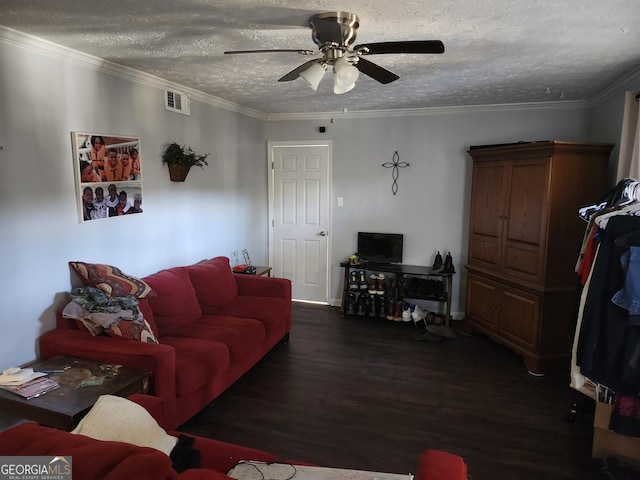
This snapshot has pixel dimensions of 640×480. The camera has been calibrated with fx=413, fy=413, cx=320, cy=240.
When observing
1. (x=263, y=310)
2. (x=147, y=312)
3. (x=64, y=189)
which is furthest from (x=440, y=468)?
(x=64, y=189)

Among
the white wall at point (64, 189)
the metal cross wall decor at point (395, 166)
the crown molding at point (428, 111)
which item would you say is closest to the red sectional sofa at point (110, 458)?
the white wall at point (64, 189)

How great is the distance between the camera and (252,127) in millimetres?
5133

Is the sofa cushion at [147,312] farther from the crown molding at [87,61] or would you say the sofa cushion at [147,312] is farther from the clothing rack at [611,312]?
the clothing rack at [611,312]

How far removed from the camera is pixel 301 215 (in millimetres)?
5465

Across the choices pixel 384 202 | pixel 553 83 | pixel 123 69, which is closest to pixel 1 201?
pixel 123 69

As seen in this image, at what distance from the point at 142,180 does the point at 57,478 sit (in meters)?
2.68

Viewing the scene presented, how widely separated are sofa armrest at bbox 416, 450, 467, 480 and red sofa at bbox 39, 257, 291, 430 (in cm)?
130

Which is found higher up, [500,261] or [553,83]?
[553,83]

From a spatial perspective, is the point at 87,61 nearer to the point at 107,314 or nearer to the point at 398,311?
the point at 107,314

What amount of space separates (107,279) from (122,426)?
1.50 meters

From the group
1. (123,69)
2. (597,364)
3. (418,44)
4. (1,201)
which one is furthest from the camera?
(123,69)

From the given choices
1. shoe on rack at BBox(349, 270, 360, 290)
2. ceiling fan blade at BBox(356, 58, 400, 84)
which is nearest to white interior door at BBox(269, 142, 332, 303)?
shoe on rack at BBox(349, 270, 360, 290)

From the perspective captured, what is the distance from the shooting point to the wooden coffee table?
1.91 meters

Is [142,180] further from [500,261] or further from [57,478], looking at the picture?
[500,261]
